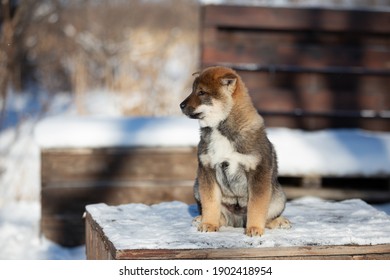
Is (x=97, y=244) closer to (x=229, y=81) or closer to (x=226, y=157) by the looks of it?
(x=226, y=157)

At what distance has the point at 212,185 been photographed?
3.77 meters

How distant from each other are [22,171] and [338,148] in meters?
3.46

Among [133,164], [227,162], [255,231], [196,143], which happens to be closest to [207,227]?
[255,231]

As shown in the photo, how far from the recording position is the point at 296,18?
24.2ft

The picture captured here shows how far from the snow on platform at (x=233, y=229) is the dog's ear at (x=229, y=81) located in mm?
830

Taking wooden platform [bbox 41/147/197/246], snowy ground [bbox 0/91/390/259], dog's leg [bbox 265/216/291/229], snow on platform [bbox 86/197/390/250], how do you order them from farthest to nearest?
wooden platform [bbox 41/147/197/246] < snowy ground [bbox 0/91/390/259] < dog's leg [bbox 265/216/291/229] < snow on platform [bbox 86/197/390/250]

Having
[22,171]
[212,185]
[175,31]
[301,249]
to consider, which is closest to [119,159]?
[22,171]

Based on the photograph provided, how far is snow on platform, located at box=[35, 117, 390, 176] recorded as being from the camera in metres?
6.32

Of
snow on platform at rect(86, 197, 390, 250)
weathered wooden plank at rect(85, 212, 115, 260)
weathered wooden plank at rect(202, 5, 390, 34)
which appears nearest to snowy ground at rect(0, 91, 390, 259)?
weathered wooden plank at rect(202, 5, 390, 34)

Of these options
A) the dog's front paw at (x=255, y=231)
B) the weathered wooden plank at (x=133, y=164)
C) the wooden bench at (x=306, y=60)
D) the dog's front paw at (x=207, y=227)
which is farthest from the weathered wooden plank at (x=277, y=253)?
the wooden bench at (x=306, y=60)

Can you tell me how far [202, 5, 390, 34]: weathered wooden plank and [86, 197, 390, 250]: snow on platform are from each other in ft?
9.71

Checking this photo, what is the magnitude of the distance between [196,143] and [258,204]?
2.70 metres

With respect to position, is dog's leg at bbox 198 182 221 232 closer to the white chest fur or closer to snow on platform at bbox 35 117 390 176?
the white chest fur

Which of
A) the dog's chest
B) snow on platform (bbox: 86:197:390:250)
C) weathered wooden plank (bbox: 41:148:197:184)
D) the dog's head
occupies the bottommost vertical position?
weathered wooden plank (bbox: 41:148:197:184)
